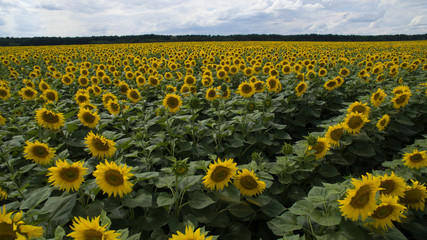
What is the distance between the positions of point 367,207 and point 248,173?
99 cm

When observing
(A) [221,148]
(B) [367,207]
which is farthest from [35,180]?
(B) [367,207]

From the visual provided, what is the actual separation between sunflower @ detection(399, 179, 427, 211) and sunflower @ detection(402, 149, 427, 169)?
58cm

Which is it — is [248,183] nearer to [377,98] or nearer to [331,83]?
[377,98]

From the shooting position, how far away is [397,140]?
16.5 ft

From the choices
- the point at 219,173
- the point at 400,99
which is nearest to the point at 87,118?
the point at 219,173

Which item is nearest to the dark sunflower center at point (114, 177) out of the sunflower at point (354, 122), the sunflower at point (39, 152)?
the sunflower at point (39, 152)

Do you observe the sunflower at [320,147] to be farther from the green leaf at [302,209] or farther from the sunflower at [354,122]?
the green leaf at [302,209]

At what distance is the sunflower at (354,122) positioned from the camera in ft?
11.1

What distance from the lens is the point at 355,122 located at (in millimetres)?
3406

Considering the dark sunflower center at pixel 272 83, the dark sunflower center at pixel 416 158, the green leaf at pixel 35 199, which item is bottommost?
the dark sunflower center at pixel 416 158

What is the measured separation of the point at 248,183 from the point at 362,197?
99cm

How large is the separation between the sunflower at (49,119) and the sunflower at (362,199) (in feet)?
12.2

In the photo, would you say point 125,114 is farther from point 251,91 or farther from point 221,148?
point 251,91

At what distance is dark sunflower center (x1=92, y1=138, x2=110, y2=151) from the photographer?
→ 2595mm
